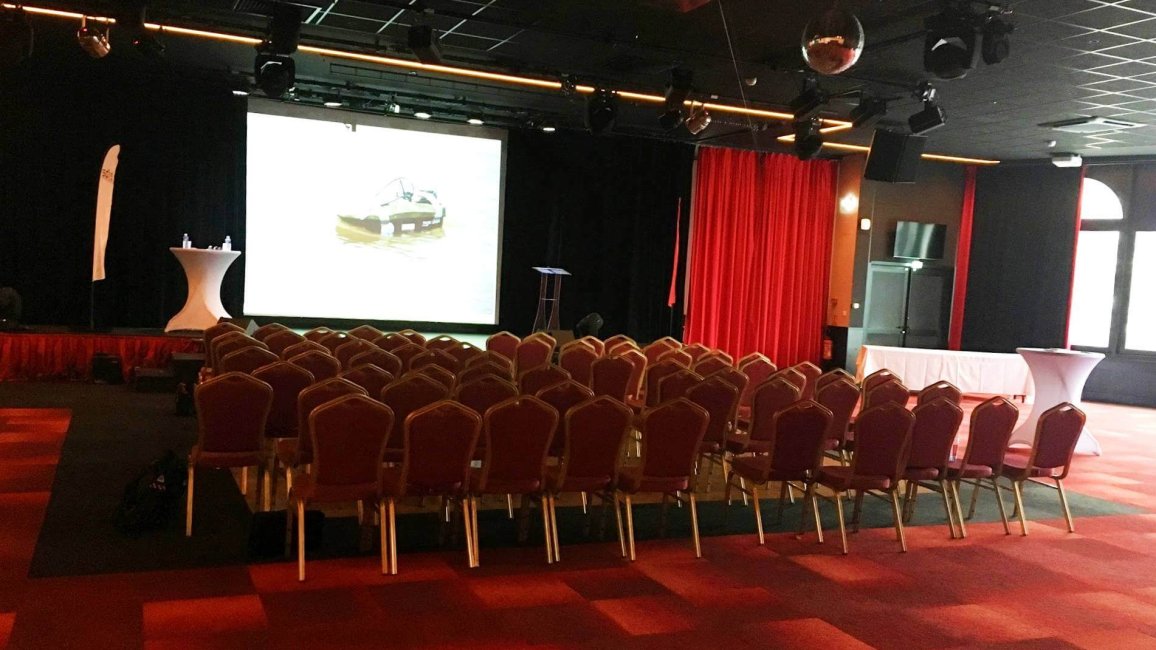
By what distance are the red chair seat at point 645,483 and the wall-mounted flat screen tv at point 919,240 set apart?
1215cm

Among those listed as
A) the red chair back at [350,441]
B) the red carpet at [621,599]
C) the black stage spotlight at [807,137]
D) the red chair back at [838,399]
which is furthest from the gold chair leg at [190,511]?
the black stage spotlight at [807,137]

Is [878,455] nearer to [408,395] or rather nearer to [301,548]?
[408,395]

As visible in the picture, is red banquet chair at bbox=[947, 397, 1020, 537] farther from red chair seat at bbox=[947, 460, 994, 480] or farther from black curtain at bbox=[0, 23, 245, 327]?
black curtain at bbox=[0, 23, 245, 327]

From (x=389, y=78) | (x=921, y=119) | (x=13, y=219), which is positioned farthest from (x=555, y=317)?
(x=13, y=219)

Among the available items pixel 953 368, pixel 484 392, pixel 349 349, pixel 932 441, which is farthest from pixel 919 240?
pixel 484 392

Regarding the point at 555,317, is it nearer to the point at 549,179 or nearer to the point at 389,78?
the point at 549,179

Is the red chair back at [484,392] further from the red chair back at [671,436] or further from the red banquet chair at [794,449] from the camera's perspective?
the red banquet chair at [794,449]

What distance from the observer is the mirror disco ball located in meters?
5.65

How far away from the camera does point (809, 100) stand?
413 inches

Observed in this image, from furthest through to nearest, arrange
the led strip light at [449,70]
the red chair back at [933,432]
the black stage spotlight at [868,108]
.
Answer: the black stage spotlight at [868,108] → the led strip light at [449,70] → the red chair back at [933,432]

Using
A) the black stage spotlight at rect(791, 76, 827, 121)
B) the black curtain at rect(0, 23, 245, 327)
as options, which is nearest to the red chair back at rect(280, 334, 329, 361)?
the black stage spotlight at rect(791, 76, 827, 121)

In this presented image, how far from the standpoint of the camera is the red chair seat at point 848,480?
5.99 metres

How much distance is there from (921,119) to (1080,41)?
209 centimetres

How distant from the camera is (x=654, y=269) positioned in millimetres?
17047
